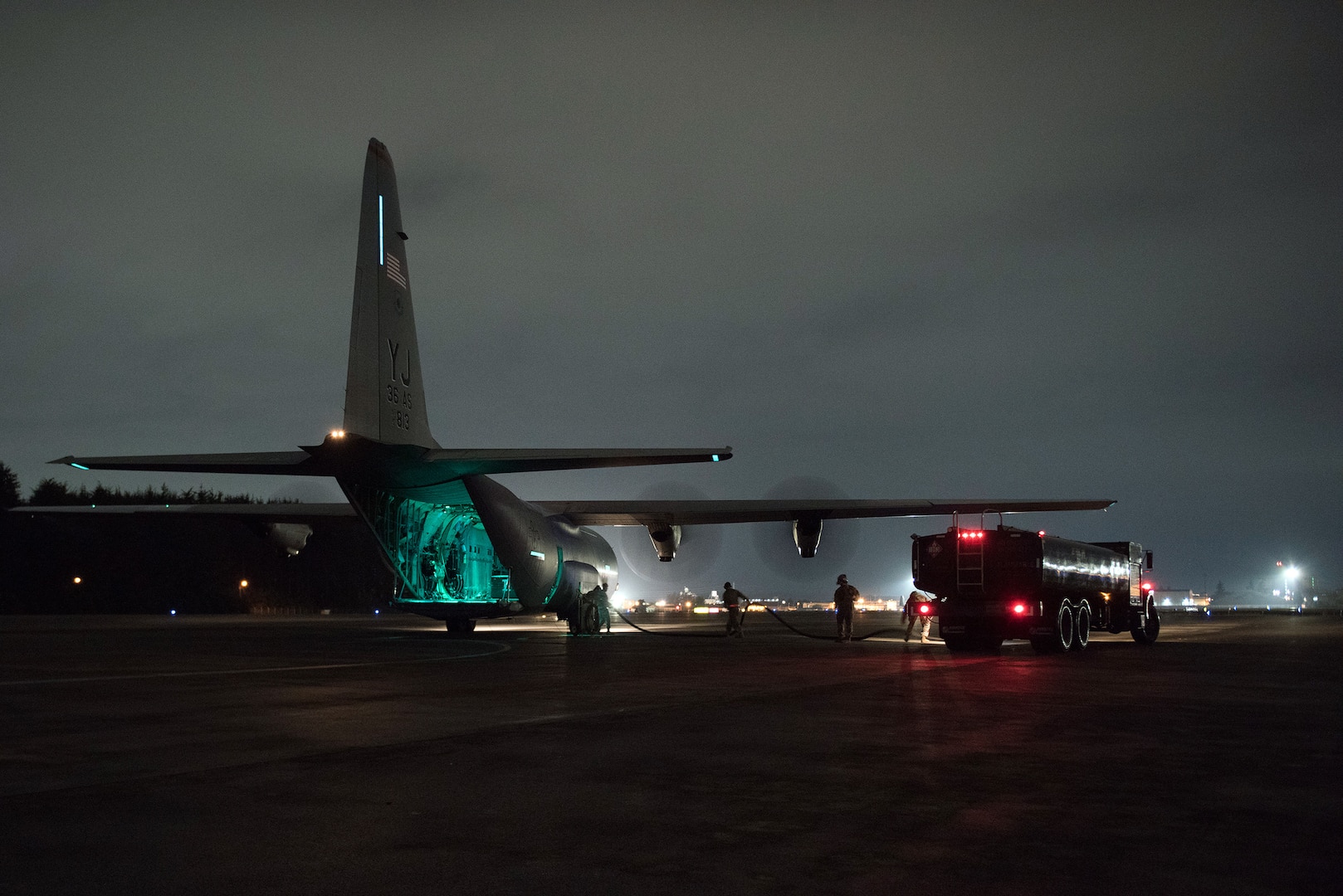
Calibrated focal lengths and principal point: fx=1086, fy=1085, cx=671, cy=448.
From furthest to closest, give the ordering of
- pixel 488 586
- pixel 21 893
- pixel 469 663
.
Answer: pixel 488 586
pixel 469 663
pixel 21 893

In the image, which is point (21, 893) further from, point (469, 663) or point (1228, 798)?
point (469, 663)

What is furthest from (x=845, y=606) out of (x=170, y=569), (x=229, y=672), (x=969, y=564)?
(x=170, y=569)

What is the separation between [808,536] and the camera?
2953 centimetres

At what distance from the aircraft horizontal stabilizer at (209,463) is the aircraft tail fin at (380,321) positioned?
134 cm

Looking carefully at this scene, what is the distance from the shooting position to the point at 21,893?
4.40 metres

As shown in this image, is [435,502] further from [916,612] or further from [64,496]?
[64,496]

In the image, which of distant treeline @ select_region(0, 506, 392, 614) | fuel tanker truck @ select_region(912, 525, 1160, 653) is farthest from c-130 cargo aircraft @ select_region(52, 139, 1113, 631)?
distant treeline @ select_region(0, 506, 392, 614)

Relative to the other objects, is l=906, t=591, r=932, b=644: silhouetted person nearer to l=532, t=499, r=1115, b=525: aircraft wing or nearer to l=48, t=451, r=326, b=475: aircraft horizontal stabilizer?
l=532, t=499, r=1115, b=525: aircraft wing

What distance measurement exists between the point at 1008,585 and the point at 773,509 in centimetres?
804

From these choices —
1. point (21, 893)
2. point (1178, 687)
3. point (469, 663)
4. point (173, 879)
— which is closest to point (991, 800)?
point (173, 879)

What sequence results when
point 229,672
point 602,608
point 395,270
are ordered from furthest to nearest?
point 602,608
point 395,270
point 229,672

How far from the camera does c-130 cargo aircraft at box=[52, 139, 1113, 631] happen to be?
1927 cm

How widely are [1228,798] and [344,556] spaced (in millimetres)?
65409

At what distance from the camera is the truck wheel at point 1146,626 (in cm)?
2752
